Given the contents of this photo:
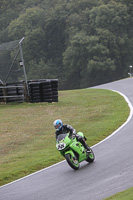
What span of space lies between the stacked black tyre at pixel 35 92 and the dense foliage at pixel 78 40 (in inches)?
1741

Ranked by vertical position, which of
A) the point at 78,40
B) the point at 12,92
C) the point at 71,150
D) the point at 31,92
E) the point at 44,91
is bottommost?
the point at 78,40

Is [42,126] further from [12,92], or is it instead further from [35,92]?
[12,92]

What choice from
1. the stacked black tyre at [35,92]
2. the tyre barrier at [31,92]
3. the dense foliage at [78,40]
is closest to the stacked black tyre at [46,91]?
the tyre barrier at [31,92]

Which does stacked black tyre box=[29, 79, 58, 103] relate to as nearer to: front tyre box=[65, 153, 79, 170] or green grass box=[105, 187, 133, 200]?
front tyre box=[65, 153, 79, 170]

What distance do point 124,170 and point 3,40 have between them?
8087 centimetres

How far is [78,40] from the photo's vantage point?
73188 mm

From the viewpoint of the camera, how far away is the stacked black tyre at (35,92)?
26.6 m

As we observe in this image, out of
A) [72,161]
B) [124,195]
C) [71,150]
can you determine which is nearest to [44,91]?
[71,150]

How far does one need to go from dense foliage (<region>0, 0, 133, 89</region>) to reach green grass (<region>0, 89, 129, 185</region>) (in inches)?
1789

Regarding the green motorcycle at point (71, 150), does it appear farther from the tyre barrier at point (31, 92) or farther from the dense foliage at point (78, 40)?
the dense foliage at point (78, 40)

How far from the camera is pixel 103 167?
36.1 feet

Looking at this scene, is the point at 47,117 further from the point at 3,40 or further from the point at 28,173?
the point at 3,40

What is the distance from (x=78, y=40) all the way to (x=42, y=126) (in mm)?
54659

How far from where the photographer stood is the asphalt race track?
9008mm
